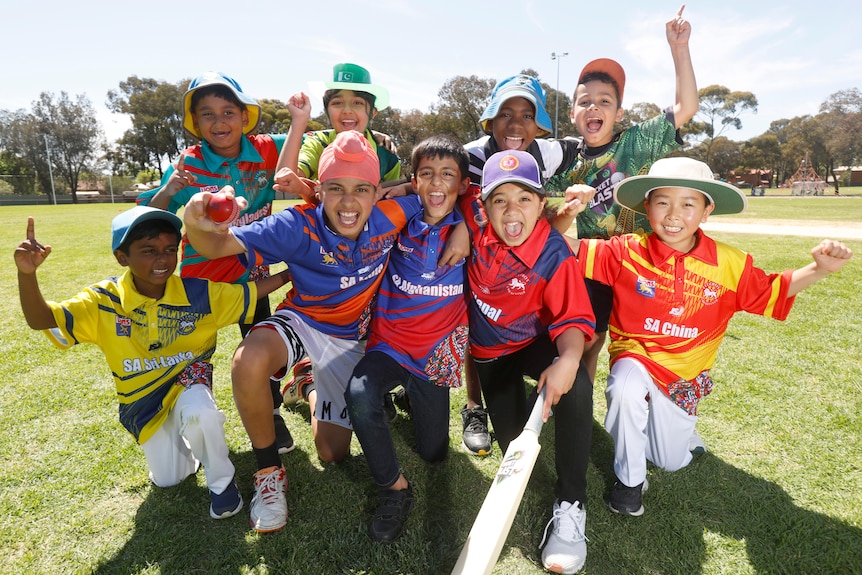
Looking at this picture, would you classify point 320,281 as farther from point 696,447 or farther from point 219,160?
point 696,447

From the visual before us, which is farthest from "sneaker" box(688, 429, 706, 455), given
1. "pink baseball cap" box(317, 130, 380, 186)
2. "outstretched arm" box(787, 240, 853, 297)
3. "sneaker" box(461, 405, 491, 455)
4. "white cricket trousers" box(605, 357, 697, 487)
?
"pink baseball cap" box(317, 130, 380, 186)

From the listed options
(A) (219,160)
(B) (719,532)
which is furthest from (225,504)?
(B) (719,532)

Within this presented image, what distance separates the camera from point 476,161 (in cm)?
346

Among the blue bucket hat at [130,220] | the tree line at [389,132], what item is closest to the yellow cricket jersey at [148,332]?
the blue bucket hat at [130,220]

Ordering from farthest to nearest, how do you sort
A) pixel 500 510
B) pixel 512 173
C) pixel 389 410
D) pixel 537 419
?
pixel 389 410 < pixel 512 173 < pixel 537 419 < pixel 500 510

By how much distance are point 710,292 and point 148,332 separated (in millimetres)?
3336

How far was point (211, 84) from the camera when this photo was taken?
327 centimetres

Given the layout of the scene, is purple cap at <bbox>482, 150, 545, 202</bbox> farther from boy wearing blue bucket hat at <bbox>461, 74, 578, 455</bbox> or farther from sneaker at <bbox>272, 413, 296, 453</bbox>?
sneaker at <bbox>272, 413, 296, 453</bbox>

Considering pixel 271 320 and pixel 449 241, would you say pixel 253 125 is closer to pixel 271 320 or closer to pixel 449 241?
pixel 271 320

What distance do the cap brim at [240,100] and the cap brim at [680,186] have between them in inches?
102

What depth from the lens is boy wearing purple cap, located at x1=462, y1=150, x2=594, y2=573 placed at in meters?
2.54

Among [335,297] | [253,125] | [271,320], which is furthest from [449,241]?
[253,125]

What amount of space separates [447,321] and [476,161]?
1.21 m

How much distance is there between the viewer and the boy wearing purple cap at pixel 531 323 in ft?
8.33
